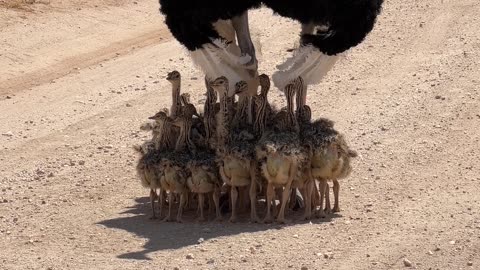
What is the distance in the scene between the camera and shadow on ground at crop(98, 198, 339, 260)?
1191cm

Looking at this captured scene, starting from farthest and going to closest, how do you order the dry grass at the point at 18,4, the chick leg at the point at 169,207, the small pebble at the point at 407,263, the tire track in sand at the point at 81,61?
the dry grass at the point at 18,4, the tire track in sand at the point at 81,61, the chick leg at the point at 169,207, the small pebble at the point at 407,263

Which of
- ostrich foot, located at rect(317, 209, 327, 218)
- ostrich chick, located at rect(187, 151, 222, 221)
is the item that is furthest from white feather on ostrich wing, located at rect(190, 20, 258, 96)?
ostrich foot, located at rect(317, 209, 327, 218)

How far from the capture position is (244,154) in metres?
12.1

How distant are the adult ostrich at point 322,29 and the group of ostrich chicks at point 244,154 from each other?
7.6 inches

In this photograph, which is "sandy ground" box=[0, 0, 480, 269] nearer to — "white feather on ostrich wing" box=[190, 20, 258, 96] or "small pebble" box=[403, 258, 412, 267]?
"small pebble" box=[403, 258, 412, 267]

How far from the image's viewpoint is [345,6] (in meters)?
12.1

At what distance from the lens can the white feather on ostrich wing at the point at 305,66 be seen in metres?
12.7

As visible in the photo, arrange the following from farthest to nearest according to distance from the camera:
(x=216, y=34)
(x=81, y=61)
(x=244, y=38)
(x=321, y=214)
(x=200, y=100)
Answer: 1. (x=81, y=61)
2. (x=200, y=100)
3. (x=244, y=38)
4. (x=321, y=214)
5. (x=216, y=34)

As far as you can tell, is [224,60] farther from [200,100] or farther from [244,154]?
[200,100]

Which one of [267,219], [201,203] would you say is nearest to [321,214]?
[267,219]

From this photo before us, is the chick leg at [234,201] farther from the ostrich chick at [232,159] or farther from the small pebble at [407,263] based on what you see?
the small pebble at [407,263]

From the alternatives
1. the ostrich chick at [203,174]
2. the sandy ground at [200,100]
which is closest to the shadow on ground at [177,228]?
the sandy ground at [200,100]

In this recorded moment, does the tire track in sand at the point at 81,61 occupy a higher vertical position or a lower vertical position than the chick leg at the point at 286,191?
higher

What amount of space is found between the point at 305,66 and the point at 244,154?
1211mm
